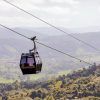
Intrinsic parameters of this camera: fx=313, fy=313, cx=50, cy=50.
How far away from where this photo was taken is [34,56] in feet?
126

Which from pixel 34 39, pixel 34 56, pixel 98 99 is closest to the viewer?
pixel 34 39

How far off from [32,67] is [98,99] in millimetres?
162482

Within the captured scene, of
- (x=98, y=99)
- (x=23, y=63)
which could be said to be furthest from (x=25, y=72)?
(x=98, y=99)

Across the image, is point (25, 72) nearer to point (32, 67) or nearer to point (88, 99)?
point (32, 67)

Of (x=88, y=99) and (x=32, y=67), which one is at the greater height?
(x=32, y=67)

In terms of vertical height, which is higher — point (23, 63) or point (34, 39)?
point (34, 39)

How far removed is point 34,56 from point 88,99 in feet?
547

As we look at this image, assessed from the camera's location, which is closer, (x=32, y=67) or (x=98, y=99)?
(x=32, y=67)

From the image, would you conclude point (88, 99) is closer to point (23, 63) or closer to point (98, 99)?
point (98, 99)

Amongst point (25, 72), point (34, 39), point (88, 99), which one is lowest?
point (88, 99)

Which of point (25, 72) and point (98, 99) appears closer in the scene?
point (25, 72)

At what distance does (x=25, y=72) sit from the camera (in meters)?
39.7

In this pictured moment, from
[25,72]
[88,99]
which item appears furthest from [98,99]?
[25,72]

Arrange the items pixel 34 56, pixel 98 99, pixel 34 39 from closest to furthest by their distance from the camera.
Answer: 1. pixel 34 39
2. pixel 34 56
3. pixel 98 99
